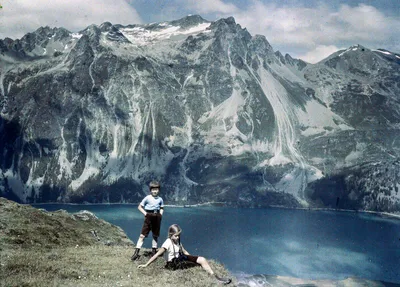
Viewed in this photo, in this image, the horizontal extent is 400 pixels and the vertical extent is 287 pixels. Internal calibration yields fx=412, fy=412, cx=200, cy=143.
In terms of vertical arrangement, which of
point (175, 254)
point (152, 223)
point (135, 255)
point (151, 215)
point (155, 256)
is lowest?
point (135, 255)

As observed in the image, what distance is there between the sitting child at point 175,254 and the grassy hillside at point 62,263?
1.26 ft

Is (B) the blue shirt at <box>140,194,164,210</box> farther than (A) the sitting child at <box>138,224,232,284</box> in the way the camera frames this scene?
Yes

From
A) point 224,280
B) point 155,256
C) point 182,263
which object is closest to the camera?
point 224,280

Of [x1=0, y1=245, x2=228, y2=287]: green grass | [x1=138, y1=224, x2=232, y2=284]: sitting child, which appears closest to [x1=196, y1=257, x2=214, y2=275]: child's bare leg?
[x1=138, y1=224, x2=232, y2=284]: sitting child

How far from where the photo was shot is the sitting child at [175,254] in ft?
70.8

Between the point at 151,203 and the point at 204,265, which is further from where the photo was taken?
the point at 151,203

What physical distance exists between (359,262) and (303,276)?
40.8 metres

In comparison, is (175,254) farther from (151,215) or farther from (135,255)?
(135,255)

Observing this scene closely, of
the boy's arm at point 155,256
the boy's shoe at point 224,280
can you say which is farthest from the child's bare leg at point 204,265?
the boy's arm at point 155,256

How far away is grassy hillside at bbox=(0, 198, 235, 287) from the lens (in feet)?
63.6

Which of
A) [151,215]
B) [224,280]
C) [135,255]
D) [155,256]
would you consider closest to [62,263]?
[135,255]

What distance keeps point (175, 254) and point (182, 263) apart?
805 mm

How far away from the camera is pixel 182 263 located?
2234cm

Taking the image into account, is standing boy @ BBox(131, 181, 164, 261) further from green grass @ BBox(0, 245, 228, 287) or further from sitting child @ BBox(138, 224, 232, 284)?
sitting child @ BBox(138, 224, 232, 284)
